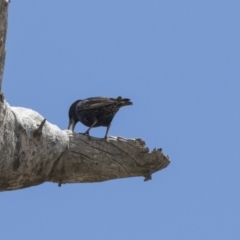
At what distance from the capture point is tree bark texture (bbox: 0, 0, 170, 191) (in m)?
9.46

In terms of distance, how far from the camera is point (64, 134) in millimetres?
10203

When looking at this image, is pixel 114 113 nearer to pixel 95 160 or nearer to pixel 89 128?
pixel 89 128

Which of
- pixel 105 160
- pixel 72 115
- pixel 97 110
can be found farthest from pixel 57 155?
pixel 72 115

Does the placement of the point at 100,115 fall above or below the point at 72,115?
above

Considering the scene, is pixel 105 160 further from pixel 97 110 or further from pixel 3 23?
pixel 3 23

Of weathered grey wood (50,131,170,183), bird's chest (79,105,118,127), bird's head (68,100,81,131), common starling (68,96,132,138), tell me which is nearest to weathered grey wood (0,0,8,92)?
weathered grey wood (50,131,170,183)

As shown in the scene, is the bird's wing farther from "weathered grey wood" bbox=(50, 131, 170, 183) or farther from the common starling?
"weathered grey wood" bbox=(50, 131, 170, 183)

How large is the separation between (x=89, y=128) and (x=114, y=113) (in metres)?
0.88

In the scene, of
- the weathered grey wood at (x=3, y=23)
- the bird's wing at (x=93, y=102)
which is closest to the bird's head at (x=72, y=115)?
the bird's wing at (x=93, y=102)

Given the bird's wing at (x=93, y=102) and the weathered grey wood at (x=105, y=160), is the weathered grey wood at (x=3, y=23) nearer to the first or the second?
the weathered grey wood at (x=105, y=160)

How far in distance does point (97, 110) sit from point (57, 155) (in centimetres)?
197

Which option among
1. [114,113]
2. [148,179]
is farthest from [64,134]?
[114,113]

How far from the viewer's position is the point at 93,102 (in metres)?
12.0

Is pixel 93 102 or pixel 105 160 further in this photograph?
pixel 93 102
